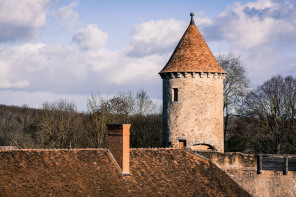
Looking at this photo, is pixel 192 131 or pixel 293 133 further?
pixel 293 133

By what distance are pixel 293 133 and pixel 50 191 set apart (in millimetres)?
24607

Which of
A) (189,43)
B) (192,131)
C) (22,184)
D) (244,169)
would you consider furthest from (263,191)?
(22,184)

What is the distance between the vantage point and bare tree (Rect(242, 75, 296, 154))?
118 feet

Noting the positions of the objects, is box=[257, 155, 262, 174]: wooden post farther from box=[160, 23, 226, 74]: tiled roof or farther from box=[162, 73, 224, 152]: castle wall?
box=[160, 23, 226, 74]: tiled roof

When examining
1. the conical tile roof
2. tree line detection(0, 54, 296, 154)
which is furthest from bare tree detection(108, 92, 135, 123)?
the conical tile roof

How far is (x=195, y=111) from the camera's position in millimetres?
24797

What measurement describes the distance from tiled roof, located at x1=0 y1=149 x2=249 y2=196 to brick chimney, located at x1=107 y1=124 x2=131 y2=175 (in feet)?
1.04

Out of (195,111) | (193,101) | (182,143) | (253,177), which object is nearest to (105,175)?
(182,143)

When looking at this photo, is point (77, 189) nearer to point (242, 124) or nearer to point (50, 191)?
point (50, 191)

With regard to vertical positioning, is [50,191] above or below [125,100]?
below

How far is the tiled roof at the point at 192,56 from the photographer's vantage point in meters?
25.1

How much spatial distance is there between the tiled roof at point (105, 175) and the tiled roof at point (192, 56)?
5614mm

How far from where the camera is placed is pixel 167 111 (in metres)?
25.7

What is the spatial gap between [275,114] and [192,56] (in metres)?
14.3
